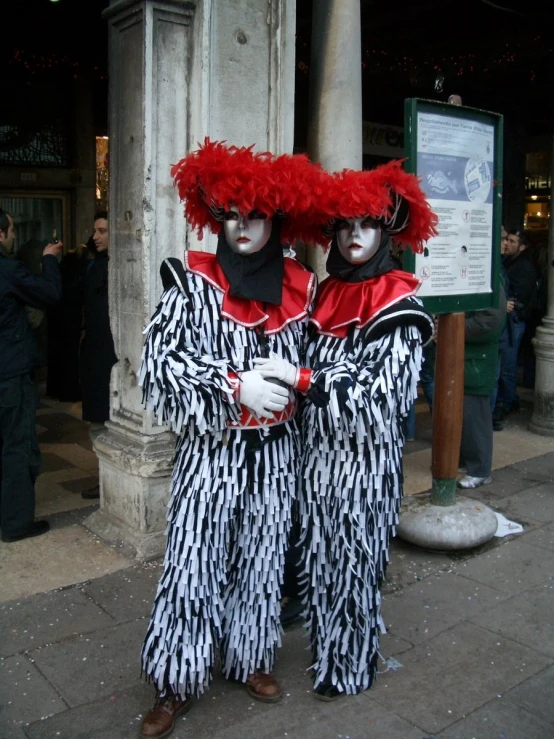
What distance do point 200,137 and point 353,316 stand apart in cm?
189

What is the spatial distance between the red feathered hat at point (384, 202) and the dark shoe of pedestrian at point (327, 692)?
5.50 ft

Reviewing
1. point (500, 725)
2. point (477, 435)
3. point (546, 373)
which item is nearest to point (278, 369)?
point (500, 725)

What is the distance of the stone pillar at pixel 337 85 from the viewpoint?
4977 mm

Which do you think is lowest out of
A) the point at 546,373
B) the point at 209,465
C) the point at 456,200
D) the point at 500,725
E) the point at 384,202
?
the point at 500,725

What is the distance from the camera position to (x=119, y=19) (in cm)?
434

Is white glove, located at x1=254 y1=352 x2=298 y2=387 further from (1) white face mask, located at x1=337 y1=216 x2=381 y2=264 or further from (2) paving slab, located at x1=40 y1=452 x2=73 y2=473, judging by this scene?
(2) paving slab, located at x1=40 y1=452 x2=73 y2=473

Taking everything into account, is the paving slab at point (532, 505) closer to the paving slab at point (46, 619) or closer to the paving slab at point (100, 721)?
the paving slab at point (46, 619)

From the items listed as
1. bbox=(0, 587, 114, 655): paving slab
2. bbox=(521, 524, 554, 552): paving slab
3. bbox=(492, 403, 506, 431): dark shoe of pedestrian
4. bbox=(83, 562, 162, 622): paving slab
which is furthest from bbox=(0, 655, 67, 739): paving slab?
bbox=(492, 403, 506, 431): dark shoe of pedestrian

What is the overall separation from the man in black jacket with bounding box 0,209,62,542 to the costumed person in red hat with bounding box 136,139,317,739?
1761 millimetres

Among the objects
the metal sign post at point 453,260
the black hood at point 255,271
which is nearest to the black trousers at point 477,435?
the metal sign post at point 453,260

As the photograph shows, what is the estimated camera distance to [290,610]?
364 cm

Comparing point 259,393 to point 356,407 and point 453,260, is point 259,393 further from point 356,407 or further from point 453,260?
point 453,260

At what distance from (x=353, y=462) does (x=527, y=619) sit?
1.55 meters

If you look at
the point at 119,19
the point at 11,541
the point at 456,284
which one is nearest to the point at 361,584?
the point at 456,284
